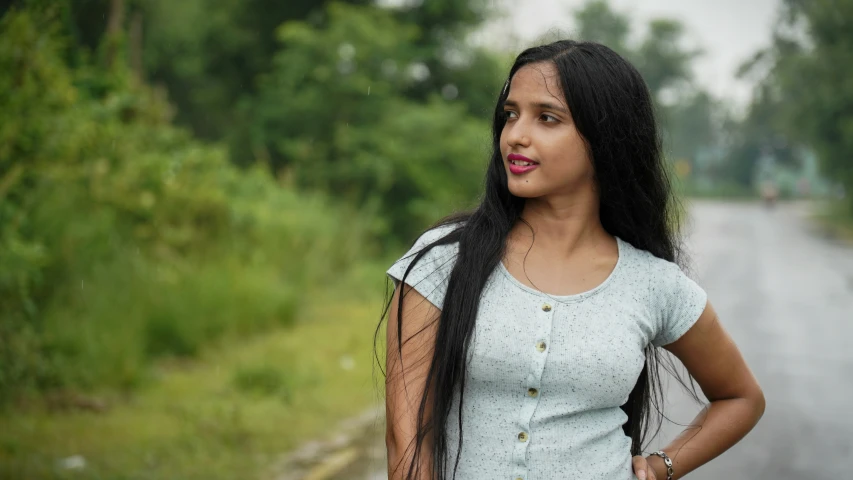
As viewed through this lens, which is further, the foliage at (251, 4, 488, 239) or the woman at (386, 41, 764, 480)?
the foliage at (251, 4, 488, 239)

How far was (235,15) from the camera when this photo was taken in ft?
61.4

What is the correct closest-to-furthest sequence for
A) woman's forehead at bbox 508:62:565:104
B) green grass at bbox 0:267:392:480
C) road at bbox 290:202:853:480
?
woman's forehead at bbox 508:62:565:104
green grass at bbox 0:267:392:480
road at bbox 290:202:853:480

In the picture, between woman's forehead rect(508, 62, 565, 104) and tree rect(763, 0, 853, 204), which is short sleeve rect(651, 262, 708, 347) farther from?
tree rect(763, 0, 853, 204)

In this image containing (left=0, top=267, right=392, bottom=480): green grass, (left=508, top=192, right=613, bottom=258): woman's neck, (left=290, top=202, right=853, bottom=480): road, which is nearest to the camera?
(left=508, top=192, right=613, bottom=258): woman's neck

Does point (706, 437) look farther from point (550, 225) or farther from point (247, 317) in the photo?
point (247, 317)

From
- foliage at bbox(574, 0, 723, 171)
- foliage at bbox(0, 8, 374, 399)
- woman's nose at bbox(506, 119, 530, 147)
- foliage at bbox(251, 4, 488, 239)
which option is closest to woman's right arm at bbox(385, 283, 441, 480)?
woman's nose at bbox(506, 119, 530, 147)

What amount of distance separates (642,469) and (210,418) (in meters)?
4.50

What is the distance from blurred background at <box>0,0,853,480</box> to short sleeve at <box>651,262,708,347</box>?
454 mm

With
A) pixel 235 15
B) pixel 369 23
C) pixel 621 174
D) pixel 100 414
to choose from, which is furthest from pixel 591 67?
pixel 235 15

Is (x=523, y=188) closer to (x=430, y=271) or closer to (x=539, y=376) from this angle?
(x=430, y=271)

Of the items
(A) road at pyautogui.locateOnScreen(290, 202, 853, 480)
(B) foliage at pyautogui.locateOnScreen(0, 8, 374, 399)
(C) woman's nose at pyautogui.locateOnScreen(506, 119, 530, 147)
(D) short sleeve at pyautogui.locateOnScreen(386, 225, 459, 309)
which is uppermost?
(C) woman's nose at pyautogui.locateOnScreen(506, 119, 530, 147)

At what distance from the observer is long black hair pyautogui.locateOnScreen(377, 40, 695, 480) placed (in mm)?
2105

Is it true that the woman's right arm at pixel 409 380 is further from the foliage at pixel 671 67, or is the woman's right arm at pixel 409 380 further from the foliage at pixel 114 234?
the foliage at pixel 671 67

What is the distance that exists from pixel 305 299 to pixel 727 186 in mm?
68937
